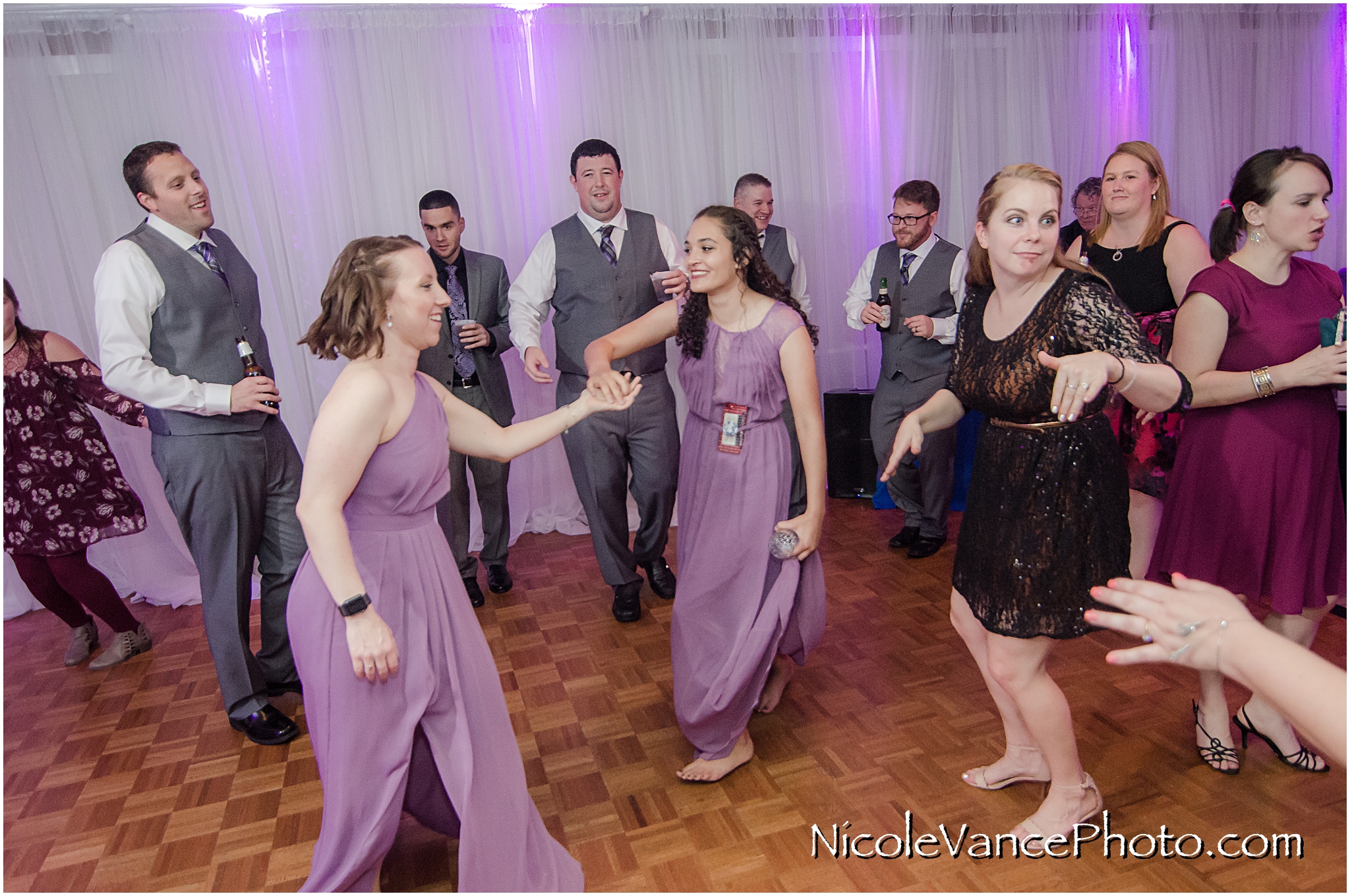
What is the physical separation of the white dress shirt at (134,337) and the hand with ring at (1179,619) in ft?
8.46

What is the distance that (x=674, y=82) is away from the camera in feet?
17.0

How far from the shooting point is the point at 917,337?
4348mm

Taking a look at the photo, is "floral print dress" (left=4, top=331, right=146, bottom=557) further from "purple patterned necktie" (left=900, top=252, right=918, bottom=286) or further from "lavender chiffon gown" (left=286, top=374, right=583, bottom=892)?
"purple patterned necktie" (left=900, top=252, right=918, bottom=286)

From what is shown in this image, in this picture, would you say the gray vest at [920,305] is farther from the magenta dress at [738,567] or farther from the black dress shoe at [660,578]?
the magenta dress at [738,567]

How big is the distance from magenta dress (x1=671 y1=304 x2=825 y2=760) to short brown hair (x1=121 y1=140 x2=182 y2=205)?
1.77 m

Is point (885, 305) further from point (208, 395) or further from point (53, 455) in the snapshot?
point (53, 455)

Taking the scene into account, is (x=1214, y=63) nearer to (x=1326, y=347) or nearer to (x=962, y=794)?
(x=1326, y=347)

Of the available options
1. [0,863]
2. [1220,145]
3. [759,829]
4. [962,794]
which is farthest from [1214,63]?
[0,863]

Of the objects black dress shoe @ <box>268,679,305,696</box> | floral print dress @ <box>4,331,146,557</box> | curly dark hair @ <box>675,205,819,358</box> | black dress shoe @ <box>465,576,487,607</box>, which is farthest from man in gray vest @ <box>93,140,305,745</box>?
curly dark hair @ <box>675,205,819,358</box>

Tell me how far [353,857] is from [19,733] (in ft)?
6.80

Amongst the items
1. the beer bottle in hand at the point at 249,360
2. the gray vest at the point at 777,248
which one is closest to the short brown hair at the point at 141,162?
the beer bottle in hand at the point at 249,360

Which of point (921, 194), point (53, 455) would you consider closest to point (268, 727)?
point (53, 455)

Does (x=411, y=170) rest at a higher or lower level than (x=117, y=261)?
higher

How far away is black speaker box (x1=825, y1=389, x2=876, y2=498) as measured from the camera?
5312 millimetres
